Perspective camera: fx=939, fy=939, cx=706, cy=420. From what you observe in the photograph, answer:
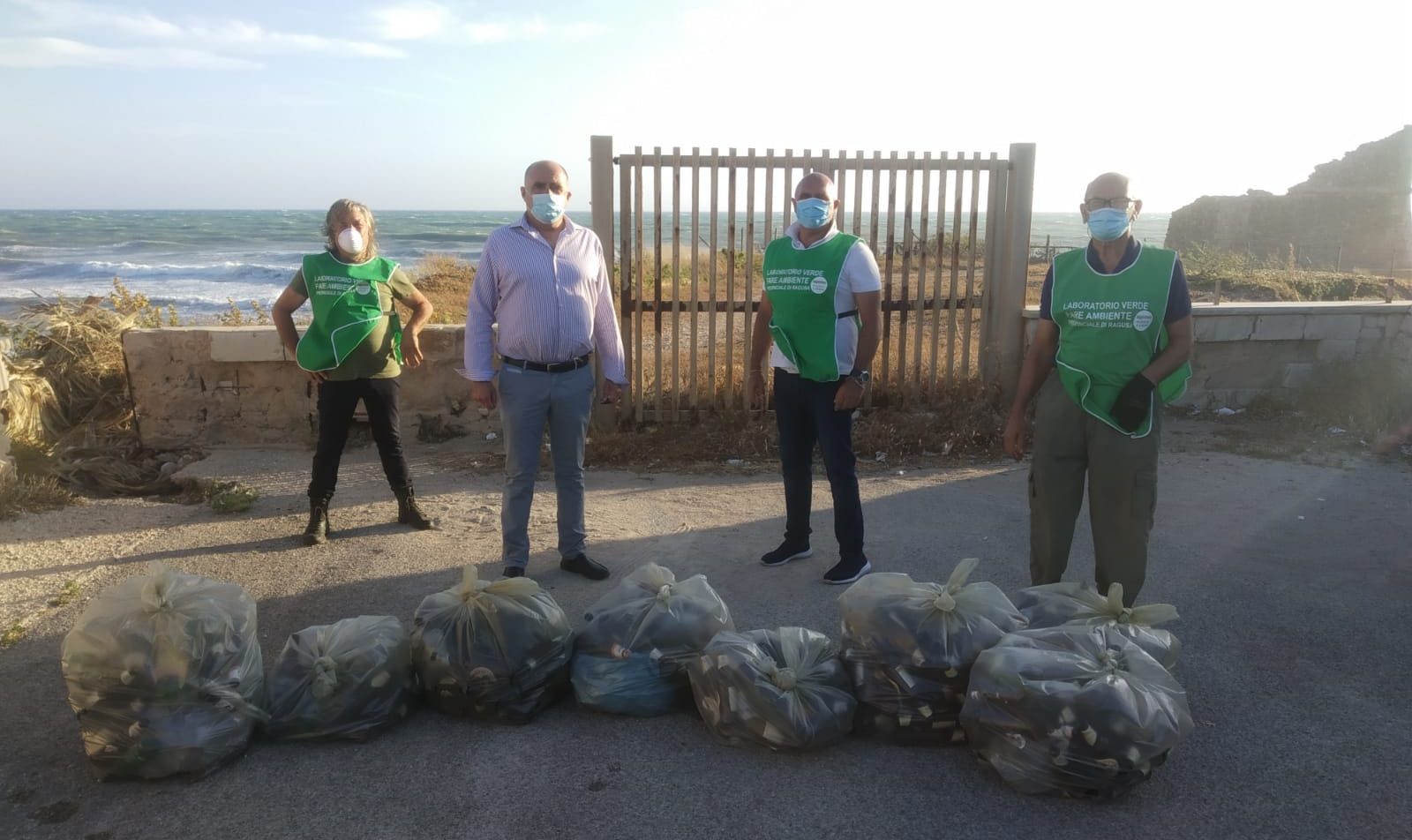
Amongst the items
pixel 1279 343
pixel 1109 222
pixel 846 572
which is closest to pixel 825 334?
pixel 846 572

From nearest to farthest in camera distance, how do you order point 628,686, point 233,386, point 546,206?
point 628,686, point 546,206, point 233,386

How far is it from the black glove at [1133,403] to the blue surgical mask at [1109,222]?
55 centimetres

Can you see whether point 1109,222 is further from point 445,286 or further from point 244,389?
point 445,286

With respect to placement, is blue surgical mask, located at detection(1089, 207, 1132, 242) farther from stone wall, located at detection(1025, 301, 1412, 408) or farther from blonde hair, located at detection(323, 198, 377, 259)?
stone wall, located at detection(1025, 301, 1412, 408)

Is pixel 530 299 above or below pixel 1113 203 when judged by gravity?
below

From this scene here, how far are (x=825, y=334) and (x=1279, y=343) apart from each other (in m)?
5.86

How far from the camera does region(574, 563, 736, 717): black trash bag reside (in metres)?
3.31

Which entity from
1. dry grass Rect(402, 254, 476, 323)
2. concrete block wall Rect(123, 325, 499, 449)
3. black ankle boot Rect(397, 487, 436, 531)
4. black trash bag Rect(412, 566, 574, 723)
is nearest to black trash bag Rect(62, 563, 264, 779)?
black trash bag Rect(412, 566, 574, 723)

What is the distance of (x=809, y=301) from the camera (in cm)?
434

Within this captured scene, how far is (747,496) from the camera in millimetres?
6145

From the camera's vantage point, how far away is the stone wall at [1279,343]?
8016mm

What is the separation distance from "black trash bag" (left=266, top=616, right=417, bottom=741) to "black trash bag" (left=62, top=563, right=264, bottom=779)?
0.16 metres

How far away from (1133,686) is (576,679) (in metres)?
1.83

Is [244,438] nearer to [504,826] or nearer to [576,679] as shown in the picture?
[576,679]
